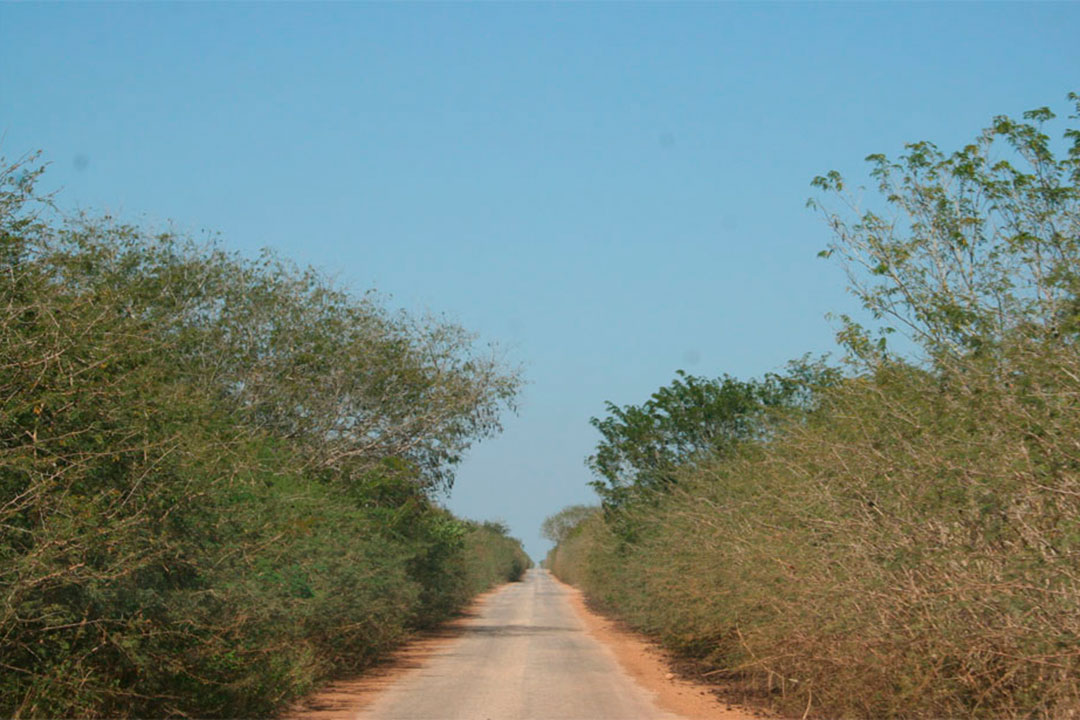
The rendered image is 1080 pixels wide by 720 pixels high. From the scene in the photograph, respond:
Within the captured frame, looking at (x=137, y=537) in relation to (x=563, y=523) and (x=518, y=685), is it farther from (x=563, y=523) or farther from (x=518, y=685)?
(x=563, y=523)

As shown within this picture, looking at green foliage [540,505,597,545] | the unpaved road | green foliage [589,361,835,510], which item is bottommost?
the unpaved road

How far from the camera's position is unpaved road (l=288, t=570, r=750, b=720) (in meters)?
13.4

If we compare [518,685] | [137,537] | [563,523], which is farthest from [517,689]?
[563,523]

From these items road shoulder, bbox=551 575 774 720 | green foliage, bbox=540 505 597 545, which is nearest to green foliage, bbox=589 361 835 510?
road shoulder, bbox=551 575 774 720

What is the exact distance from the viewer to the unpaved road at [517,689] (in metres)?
13.4

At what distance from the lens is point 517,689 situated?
623 inches

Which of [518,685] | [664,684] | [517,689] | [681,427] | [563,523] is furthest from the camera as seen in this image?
[563,523]

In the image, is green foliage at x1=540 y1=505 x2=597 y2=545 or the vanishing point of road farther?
green foliage at x1=540 y1=505 x2=597 y2=545

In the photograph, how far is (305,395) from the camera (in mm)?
26172

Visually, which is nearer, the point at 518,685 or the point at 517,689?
the point at 517,689

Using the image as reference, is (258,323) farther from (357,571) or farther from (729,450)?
(729,450)

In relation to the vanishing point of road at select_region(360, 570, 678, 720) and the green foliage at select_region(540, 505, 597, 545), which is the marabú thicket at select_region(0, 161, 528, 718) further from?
the green foliage at select_region(540, 505, 597, 545)

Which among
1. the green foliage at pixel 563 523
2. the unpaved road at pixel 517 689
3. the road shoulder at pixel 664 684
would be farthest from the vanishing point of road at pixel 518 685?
the green foliage at pixel 563 523

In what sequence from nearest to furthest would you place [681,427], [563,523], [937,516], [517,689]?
1. [937,516]
2. [517,689]
3. [681,427]
4. [563,523]
